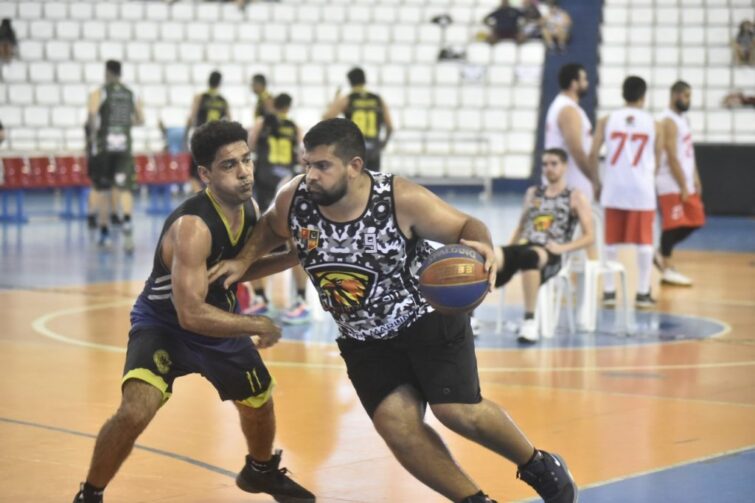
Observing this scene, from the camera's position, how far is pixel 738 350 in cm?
953

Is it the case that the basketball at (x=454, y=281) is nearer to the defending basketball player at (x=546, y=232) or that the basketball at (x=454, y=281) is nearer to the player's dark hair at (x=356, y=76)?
the defending basketball player at (x=546, y=232)

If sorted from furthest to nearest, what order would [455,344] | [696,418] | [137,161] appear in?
[137,161] → [696,418] → [455,344]

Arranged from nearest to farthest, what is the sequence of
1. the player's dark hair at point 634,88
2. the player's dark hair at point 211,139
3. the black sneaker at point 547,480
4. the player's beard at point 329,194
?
the player's beard at point 329,194 < the black sneaker at point 547,480 < the player's dark hair at point 211,139 < the player's dark hair at point 634,88

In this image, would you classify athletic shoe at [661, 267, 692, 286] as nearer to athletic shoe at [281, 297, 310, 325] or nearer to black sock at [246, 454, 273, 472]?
athletic shoe at [281, 297, 310, 325]

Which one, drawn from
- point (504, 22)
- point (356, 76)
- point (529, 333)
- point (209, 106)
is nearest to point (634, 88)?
point (529, 333)

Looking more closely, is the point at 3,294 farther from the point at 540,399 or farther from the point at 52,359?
the point at 540,399

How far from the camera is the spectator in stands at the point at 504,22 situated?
26094 mm

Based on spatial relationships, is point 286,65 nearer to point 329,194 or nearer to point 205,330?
point 205,330

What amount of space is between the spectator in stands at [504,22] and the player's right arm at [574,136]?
48.7ft

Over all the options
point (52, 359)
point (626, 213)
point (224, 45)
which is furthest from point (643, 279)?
point (224, 45)

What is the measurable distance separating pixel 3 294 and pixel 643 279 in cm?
561

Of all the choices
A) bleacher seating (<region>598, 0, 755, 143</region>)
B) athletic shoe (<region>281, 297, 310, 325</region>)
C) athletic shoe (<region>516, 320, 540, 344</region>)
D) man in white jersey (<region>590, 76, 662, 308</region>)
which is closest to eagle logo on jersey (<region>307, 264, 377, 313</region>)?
athletic shoe (<region>516, 320, 540, 344</region>)

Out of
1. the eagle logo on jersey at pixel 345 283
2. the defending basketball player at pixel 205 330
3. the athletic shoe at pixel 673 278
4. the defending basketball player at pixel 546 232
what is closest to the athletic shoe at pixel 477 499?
the eagle logo on jersey at pixel 345 283

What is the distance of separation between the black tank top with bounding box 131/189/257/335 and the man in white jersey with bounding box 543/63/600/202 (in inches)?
248
